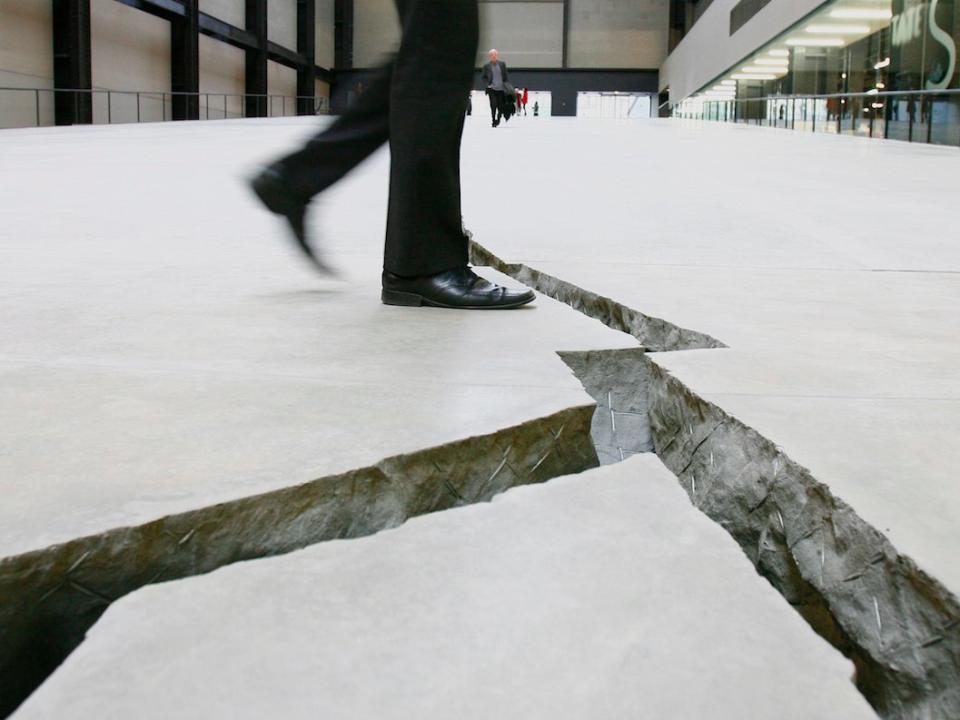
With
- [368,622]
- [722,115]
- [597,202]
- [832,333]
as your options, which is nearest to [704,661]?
[368,622]

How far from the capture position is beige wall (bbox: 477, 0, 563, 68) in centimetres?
2802

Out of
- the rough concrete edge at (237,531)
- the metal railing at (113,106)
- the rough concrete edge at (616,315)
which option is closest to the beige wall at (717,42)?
the metal railing at (113,106)

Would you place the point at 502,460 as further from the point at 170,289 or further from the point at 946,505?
the point at 170,289

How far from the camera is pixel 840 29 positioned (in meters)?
11.9

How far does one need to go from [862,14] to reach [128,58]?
11169 mm

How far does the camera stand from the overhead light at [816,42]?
12.0 metres

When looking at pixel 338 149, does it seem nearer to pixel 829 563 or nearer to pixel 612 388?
pixel 612 388

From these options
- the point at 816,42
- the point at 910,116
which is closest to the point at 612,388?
the point at 910,116

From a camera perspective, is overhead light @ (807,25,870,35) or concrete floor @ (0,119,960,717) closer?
concrete floor @ (0,119,960,717)

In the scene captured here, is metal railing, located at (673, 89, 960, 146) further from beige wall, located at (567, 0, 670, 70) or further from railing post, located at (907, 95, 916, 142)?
beige wall, located at (567, 0, 670, 70)

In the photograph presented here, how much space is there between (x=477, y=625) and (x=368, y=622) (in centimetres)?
7

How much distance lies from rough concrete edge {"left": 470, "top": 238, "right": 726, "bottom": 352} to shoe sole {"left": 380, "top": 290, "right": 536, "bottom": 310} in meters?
0.16

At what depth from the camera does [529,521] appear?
0.76 metres

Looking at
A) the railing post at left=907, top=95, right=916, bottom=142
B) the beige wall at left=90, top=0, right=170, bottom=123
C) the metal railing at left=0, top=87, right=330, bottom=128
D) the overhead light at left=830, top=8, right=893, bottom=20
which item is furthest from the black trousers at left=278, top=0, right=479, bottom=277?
the beige wall at left=90, top=0, right=170, bottom=123
